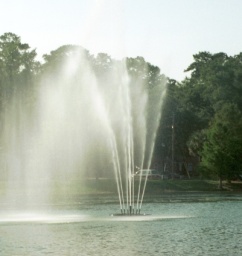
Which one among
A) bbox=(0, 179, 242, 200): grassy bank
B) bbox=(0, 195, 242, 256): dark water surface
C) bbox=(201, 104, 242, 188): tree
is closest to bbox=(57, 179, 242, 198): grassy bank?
bbox=(0, 179, 242, 200): grassy bank

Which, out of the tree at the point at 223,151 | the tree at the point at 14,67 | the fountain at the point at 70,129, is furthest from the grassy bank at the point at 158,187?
the tree at the point at 14,67

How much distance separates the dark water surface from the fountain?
31.6 meters

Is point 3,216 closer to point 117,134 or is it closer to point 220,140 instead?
point 117,134

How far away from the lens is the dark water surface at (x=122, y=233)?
30.0 meters

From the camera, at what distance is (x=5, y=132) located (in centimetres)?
10150

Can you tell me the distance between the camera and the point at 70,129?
8825cm

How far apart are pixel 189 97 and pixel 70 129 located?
2094 inches

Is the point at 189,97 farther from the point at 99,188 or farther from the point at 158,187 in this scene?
the point at 99,188

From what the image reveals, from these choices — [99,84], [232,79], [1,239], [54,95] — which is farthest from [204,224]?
[232,79]

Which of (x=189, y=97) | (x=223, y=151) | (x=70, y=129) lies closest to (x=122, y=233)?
(x=70, y=129)

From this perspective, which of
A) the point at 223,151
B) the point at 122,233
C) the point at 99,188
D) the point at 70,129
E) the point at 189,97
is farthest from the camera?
the point at 189,97

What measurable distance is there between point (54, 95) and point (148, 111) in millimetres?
17095

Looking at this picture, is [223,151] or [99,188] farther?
[223,151]

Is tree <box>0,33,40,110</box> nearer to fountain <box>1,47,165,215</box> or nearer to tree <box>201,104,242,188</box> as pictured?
fountain <box>1,47,165,215</box>
